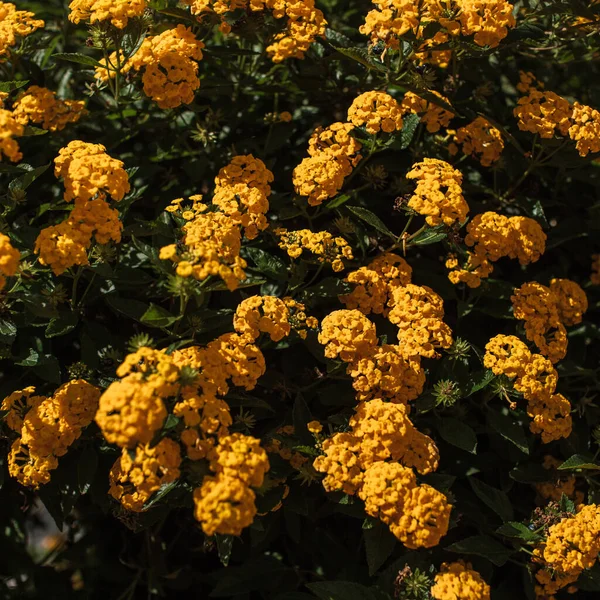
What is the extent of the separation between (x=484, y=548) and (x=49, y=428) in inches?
84.7

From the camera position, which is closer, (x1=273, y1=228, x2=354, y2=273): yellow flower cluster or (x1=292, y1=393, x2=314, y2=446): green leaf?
(x1=292, y1=393, x2=314, y2=446): green leaf

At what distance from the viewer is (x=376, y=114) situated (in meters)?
4.04

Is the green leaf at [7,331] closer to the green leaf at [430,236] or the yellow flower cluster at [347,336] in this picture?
the yellow flower cluster at [347,336]

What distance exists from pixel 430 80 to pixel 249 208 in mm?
1294

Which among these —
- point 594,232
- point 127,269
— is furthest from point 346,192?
point 594,232

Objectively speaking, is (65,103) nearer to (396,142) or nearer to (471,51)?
(396,142)

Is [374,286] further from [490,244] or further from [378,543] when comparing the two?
[378,543]

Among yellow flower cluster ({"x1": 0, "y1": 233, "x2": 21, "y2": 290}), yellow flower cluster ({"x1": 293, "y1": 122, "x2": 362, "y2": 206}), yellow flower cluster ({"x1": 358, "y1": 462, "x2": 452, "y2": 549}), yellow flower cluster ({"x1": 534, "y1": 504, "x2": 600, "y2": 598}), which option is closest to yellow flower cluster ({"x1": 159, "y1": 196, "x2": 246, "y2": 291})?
yellow flower cluster ({"x1": 293, "y1": 122, "x2": 362, "y2": 206})

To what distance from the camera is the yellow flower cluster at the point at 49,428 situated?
3461 mm

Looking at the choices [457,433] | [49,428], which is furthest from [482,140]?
[49,428]

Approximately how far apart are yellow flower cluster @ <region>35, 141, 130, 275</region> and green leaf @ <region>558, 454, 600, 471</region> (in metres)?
2.47

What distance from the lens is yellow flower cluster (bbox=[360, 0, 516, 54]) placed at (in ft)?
12.9

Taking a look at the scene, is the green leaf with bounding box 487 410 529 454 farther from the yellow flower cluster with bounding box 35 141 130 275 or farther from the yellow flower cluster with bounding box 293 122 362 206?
the yellow flower cluster with bounding box 35 141 130 275

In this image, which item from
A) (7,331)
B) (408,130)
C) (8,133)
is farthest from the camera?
(408,130)
